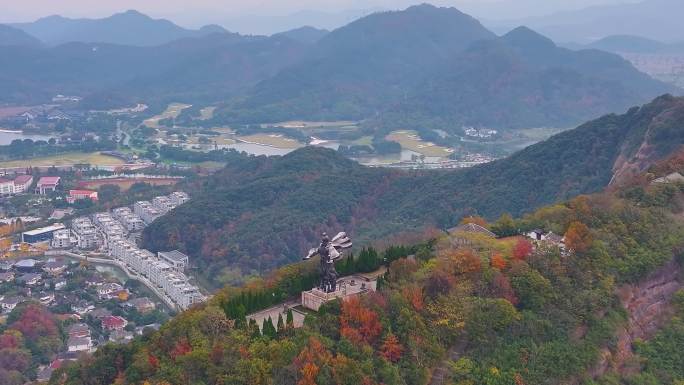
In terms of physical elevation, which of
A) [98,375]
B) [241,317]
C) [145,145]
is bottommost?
[145,145]

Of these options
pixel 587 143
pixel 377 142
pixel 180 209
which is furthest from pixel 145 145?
pixel 587 143

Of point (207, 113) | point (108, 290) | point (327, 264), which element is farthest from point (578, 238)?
point (207, 113)

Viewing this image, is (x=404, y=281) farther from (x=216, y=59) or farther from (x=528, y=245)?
(x=216, y=59)

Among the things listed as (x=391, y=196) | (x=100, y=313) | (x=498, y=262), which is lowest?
(x=100, y=313)

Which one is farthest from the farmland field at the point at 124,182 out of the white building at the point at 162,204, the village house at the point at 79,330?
the village house at the point at 79,330

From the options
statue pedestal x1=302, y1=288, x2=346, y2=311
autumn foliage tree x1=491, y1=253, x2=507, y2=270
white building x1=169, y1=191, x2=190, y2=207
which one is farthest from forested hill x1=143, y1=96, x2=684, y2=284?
statue pedestal x1=302, y1=288, x2=346, y2=311

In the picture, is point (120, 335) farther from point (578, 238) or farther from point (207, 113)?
point (207, 113)
